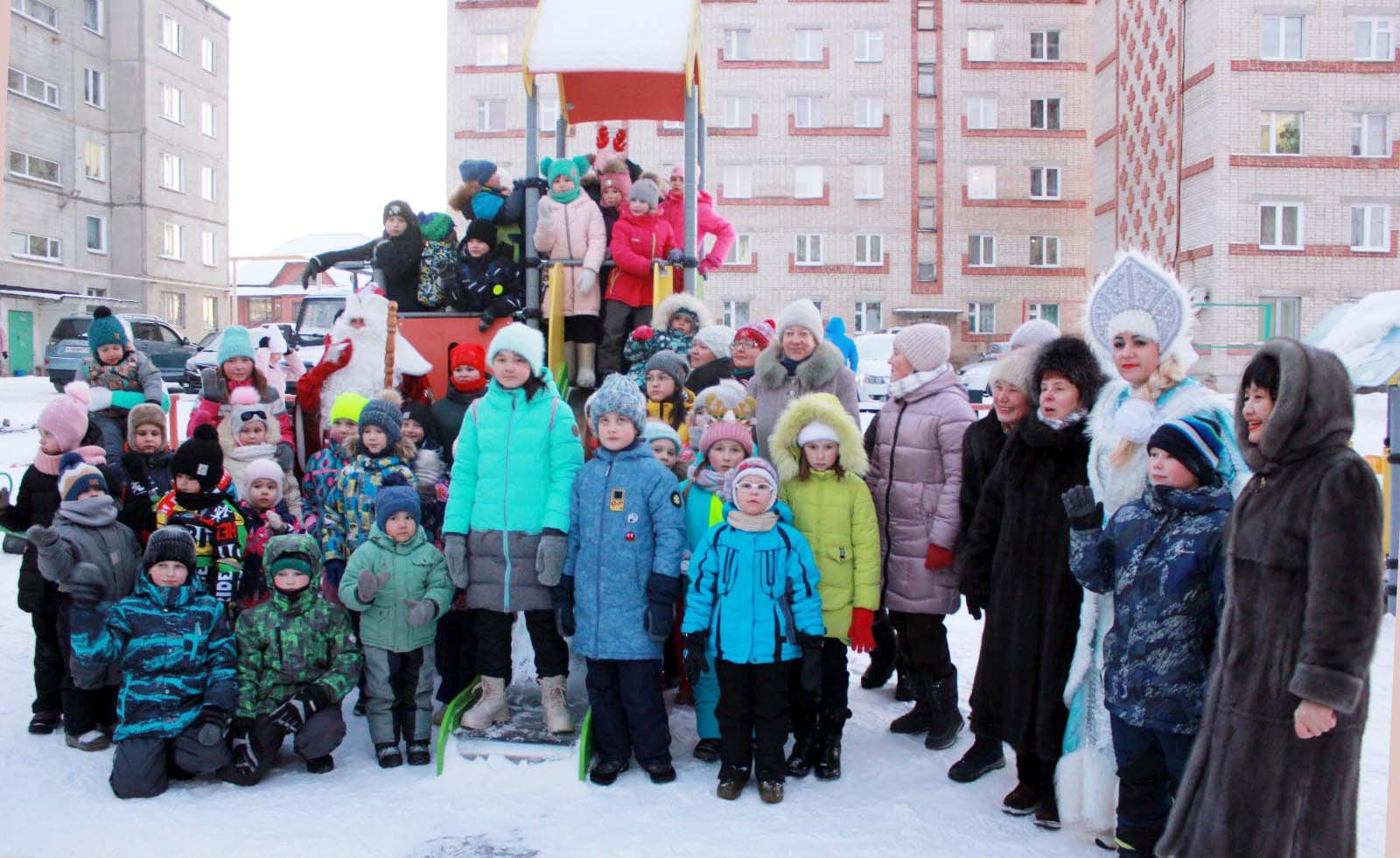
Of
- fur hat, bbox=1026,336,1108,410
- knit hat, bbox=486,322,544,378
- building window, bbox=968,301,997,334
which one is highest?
building window, bbox=968,301,997,334

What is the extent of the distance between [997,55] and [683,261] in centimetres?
2778

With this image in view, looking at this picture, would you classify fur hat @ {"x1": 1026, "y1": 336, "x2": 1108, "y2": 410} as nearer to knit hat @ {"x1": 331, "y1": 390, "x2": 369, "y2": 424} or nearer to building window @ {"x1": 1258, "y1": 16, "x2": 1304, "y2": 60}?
knit hat @ {"x1": 331, "y1": 390, "x2": 369, "y2": 424}

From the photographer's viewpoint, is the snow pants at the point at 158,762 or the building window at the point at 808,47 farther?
the building window at the point at 808,47

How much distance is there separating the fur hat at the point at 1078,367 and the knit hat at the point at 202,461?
342 centimetres

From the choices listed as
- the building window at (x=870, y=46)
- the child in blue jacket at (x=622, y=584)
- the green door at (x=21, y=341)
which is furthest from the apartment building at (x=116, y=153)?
the child in blue jacket at (x=622, y=584)

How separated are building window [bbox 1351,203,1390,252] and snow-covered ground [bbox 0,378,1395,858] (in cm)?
2382

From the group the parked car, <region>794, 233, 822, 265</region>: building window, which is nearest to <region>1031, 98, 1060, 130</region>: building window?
<region>794, 233, 822, 265</region>: building window

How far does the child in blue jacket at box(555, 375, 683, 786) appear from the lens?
4.08 meters

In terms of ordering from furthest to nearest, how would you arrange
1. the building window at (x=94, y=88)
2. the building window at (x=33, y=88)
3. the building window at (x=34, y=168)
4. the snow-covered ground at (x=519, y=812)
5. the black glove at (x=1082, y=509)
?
the building window at (x=94, y=88)
the building window at (x=34, y=168)
the building window at (x=33, y=88)
the snow-covered ground at (x=519, y=812)
the black glove at (x=1082, y=509)

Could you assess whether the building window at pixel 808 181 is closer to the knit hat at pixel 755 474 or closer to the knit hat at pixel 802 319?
the knit hat at pixel 802 319

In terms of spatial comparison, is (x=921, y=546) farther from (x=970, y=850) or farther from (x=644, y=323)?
(x=644, y=323)

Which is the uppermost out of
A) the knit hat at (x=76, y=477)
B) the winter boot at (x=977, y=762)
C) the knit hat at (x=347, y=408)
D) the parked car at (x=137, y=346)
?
the parked car at (x=137, y=346)

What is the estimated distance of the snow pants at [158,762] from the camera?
3961 millimetres

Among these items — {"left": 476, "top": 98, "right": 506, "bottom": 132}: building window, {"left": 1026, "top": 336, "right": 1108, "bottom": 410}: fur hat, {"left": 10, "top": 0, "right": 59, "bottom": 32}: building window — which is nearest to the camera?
{"left": 1026, "top": 336, "right": 1108, "bottom": 410}: fur hat
